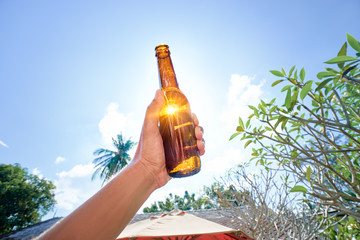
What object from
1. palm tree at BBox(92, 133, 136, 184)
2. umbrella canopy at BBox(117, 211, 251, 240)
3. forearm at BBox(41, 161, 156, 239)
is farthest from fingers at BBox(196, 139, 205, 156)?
palm tree at BBox(92, 133, 136, 184)

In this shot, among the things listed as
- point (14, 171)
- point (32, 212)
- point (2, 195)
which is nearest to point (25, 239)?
point (2, 195)

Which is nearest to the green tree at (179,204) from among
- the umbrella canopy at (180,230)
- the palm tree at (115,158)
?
the palm tree at (115,158)

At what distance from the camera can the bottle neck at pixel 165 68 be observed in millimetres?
1993

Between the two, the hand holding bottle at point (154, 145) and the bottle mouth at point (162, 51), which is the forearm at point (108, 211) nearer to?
the hand holding bottle at point (154, 145)

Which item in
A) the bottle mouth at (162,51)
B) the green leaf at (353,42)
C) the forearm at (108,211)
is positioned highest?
the bottle mouth at (162,51)

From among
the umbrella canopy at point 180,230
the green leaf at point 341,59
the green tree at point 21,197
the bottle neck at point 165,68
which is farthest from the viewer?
the green tree at point 21,197

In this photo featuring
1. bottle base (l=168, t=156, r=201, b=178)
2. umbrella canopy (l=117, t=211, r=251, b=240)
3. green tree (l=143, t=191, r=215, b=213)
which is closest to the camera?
bottle base (l=168, t=156, r=201, b=178)

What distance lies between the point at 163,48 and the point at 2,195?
100 feet

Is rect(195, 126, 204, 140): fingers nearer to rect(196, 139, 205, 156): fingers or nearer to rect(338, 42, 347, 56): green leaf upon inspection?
rect(196, 139, 205, 156): fingers

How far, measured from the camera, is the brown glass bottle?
1.51 meters

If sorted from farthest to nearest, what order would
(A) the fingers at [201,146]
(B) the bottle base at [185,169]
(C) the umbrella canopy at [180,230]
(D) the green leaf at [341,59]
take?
(C) the umbrella canopy at [180,230] → (A) the fingers at [201,146] → (B) the bottle base at [185,169] → (D) the green leaf at [341,59]

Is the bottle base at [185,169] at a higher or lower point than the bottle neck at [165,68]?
lower

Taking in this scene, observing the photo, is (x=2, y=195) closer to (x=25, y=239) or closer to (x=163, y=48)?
(x=25, y=239)

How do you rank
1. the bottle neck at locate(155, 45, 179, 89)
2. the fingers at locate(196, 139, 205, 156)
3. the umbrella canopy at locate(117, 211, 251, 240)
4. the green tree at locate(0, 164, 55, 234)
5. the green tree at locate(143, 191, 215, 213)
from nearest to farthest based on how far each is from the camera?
the fingers at locate(196, 139, 205, 156) < the bottle neck at locate(155, 45, 179, 89) < the umbrella canopy at locate(117, 211, 251, 240) < the green tree at locate(0, 164, 55, 234) < the green tree at locate(143, 191, 215, 213)
